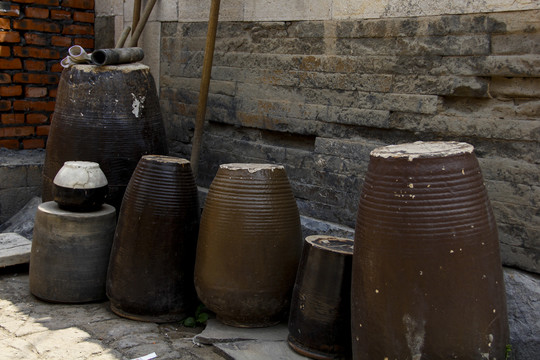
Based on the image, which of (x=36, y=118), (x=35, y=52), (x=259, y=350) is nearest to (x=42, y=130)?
(x=36, y=118)

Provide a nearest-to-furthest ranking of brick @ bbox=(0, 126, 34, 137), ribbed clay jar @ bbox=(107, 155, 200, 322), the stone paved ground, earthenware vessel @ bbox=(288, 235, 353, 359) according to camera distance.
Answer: earthenware vessel @ bbox=(288, 235, 353, 359) < the stone paved ground < ribbed clay jar @ bbox=(107, 155, 200, 322) < brick @ bbox=(0, 126, 34, 137)

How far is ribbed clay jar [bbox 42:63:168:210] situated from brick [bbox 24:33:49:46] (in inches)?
61.4

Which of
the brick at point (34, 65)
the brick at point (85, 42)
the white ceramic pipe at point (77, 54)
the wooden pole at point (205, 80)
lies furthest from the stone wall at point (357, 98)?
the brick at point (34, 65)

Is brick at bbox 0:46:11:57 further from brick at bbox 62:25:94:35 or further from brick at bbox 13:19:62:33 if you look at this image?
brick at bbox 62:25:94:35

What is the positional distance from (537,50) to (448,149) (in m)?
0.80

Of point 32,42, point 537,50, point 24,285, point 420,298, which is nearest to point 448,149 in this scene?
point 420,298

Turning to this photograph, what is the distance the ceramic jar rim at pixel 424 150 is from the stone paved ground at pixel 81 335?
A: 1386 mm

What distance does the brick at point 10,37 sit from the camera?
5684 mm

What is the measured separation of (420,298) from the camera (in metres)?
2.58

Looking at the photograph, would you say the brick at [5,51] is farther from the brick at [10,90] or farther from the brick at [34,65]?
the brick at [10,90]

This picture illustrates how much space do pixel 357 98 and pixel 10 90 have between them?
336 cm

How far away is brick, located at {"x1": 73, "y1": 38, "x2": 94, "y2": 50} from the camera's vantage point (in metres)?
6.18

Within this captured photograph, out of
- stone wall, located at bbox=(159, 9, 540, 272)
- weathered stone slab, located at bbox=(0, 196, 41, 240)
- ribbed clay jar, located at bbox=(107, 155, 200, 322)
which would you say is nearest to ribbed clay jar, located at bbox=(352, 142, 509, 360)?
stone wall, located at bbox=(159, 9, 540, 272)

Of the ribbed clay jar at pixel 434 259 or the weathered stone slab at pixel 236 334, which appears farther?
the weathered stone slab at pixel 236 334
